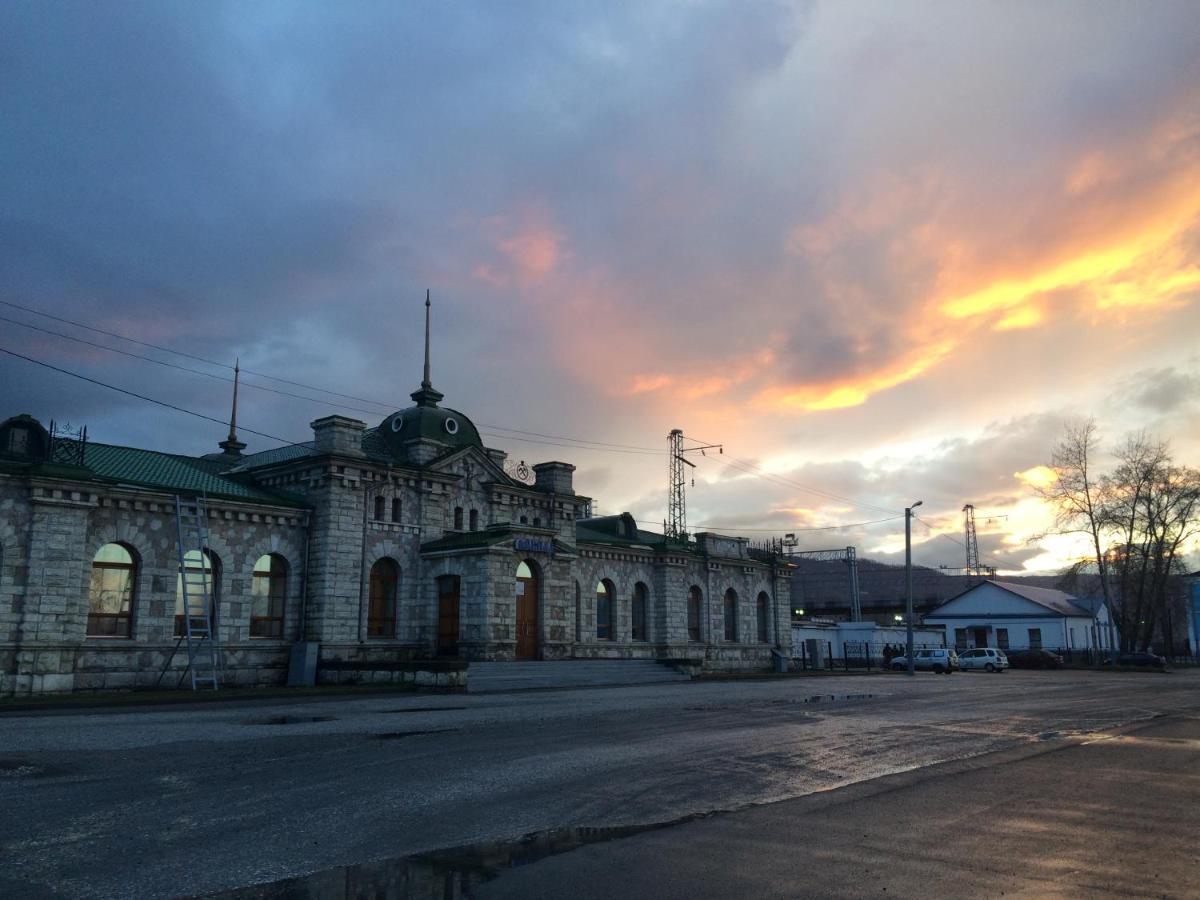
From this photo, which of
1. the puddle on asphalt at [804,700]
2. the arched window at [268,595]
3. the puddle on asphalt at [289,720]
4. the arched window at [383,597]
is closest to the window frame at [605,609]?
the arched window at [383,597]

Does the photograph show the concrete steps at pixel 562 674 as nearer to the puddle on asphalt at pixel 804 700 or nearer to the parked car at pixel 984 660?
the puddle on asphalt at pixel 804 700

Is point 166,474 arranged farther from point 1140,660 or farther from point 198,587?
point 1140,660

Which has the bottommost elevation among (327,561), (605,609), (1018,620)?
(1018,620)

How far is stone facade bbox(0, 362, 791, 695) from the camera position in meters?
25.9

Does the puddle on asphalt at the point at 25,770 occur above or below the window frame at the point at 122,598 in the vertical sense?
below

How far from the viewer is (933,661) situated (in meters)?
54.6

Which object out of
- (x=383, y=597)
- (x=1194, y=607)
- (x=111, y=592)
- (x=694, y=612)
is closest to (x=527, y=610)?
(x=383, y=597)

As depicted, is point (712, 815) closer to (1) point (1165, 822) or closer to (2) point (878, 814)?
(2) point (878, 814)

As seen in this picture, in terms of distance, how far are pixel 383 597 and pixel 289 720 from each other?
1680 cm

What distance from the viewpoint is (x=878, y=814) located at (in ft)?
28.7

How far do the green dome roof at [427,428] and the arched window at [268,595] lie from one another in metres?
7.34

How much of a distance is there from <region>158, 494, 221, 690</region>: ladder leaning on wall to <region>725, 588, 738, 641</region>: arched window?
93.0ft

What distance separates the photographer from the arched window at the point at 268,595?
103 feet

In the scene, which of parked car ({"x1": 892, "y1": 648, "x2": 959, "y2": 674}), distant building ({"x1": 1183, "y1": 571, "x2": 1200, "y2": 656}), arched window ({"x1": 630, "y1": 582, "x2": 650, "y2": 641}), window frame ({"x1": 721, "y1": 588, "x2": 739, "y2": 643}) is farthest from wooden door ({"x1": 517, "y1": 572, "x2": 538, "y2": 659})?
distant building ({"x1": 1183, "y1": 571, "x2": 1200, "y2": 656})
